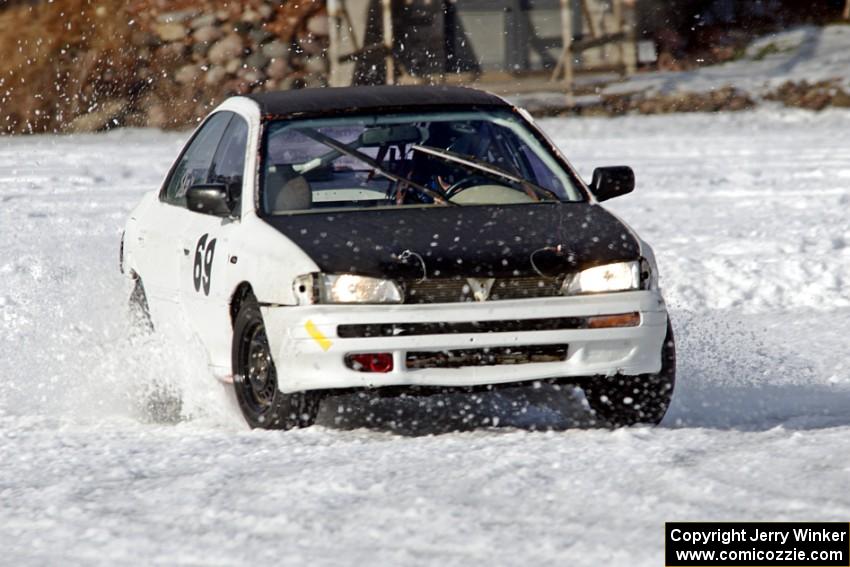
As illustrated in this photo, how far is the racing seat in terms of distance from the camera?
7387mm

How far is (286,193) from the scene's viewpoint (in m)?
7.45

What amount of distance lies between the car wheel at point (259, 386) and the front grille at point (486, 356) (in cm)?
47

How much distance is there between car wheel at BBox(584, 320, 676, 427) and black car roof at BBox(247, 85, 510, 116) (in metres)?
1.52

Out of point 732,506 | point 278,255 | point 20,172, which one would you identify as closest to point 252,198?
point 278,255

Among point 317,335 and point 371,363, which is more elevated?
point 317,335

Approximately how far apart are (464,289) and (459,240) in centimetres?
26

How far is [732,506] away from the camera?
5.39 metres

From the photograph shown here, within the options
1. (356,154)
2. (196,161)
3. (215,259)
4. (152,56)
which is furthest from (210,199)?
(152,56)

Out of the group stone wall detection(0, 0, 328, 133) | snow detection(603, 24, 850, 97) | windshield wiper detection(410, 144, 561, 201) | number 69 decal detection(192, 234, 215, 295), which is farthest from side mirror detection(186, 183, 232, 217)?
snow detection(603, 24, 850, 97)

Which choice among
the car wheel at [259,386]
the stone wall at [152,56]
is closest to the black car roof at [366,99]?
the car wheel at [259,386]

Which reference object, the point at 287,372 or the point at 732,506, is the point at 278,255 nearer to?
the point at 287,372

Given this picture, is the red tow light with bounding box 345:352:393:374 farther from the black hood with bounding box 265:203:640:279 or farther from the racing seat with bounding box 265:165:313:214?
the racing seat with bounding box 265:165:313:214

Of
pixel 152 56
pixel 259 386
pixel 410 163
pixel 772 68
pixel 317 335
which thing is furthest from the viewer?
pixel 772 68

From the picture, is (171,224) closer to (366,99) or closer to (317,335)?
(366,99)
